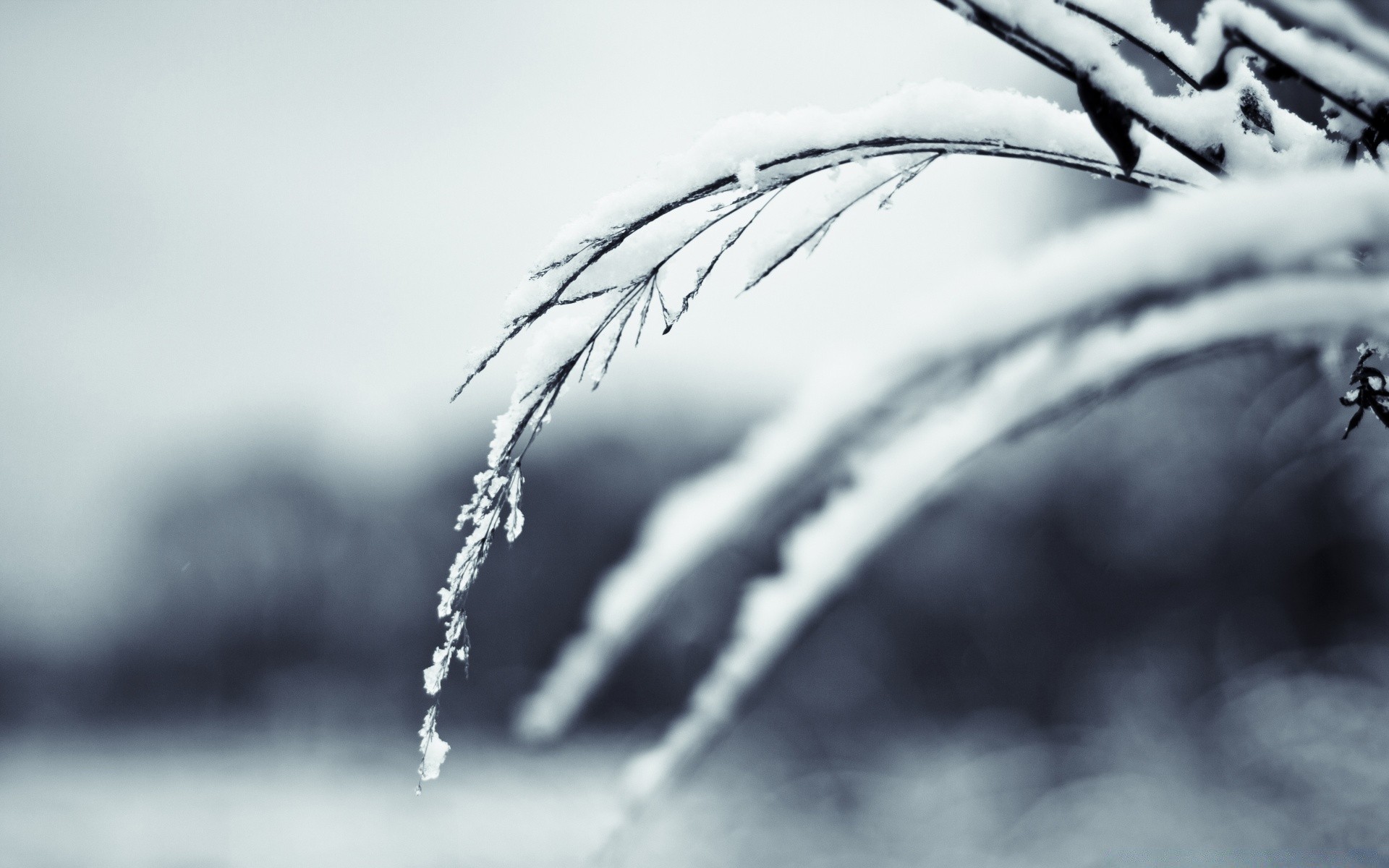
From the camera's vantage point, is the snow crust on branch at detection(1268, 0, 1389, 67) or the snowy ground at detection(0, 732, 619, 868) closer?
the snow crust on branch at detection(1268, 0, 1389, 67)

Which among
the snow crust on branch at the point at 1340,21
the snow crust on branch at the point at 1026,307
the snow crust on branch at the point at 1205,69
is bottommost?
the snow crust on branch at the point at 1026,307

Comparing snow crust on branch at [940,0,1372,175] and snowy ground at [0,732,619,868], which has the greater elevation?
snowy ground at [0,732,619,868]

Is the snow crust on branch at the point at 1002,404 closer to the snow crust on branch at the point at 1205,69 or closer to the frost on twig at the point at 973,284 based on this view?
the frost on twig at the point at 973,284

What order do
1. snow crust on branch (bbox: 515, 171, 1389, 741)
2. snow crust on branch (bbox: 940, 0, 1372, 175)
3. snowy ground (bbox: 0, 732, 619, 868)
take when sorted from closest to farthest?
snow crust on branch (bbox: 515, 171, 1389, 741) < snow crust on branch (bbox: 940, 0, 1372, 175) < snowy ground (bbox: 0, 732, 619, 868)

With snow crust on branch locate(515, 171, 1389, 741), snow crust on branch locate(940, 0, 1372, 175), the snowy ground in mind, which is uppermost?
the snowy ground

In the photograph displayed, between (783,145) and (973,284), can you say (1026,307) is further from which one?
(783,145)

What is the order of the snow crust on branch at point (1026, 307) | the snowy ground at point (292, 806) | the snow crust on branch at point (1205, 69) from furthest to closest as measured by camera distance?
the snowy ground at point (292, 806) → the snow crust on branch at point (1205, 69) → the snow crust on branch at point (1026, 307)

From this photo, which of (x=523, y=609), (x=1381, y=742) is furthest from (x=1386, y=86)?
(x=523, y=609)

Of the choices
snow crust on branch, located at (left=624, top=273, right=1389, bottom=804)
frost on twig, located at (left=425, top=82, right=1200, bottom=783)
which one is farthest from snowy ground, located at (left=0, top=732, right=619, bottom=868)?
snow crust on branch, located at (left=624, top=273, right=1389, bottom=804)

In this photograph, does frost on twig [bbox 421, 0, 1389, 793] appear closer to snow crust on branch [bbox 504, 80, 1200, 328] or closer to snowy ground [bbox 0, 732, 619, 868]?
snow crust on branch [bbox 504, 80, 1200, 328]

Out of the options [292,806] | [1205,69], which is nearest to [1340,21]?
[1205,69]

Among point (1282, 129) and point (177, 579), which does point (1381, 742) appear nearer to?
point (1282, 129)

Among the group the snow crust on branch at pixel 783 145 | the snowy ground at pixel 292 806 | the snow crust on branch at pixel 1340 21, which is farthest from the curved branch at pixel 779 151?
the snowy ground at pixel 292 806
